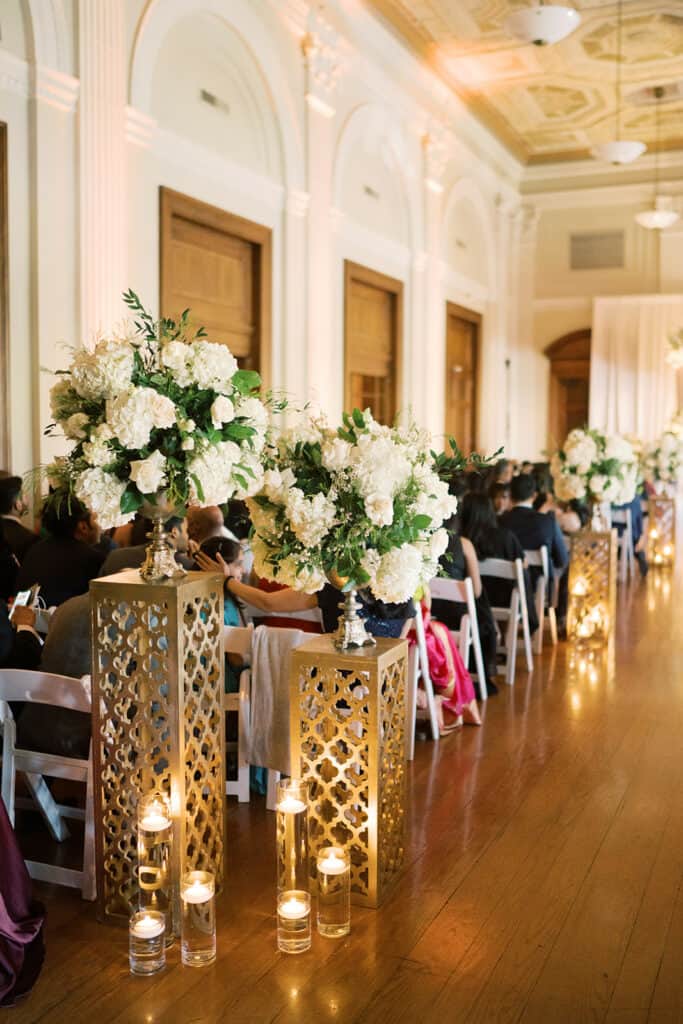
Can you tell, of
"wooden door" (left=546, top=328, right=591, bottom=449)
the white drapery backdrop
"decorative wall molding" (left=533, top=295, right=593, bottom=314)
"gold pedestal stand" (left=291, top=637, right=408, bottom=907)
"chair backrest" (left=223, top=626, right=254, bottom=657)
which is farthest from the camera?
"wooden door" (left=546, top=328, right=591, bottom=449)

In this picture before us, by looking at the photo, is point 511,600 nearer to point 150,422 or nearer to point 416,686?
point 416,686

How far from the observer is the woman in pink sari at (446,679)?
5359 mm

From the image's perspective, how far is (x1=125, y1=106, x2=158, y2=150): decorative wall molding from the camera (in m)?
7.24

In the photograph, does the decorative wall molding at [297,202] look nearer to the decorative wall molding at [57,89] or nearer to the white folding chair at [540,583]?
the decorative wall molding at [57,89]

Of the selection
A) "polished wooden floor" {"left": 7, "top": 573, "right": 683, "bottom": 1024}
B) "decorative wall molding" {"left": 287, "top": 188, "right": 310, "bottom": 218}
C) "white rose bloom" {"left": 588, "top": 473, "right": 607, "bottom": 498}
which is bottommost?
"polished wooden floor" {"left": 7, "top": 573, "right": 683, "bottom": 1024}

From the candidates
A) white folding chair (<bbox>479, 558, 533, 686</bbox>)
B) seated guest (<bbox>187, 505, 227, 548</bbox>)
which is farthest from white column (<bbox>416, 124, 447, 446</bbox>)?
seated guest (<bbox>187, 505, 227, 548</bbox>)

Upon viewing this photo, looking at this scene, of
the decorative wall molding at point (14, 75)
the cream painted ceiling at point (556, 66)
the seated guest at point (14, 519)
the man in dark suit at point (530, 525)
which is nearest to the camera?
the seated guest at point (14, 519)

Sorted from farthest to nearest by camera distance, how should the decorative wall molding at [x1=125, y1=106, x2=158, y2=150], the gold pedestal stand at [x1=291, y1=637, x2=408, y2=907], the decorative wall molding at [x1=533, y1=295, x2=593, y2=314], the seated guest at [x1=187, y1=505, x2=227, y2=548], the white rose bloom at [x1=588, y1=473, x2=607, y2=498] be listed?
the decorative wall molding at [x1=533, y1=295, x2=593, y2=314]
the white rose bloom at [x1=588, y1=473, x2=607, y2=498]
the decorative wall molding at [x1=125, y1=106, x2=158, y2=150]
the seated guest at [x1=187, y1=505, x2=227, y2=548]
the gold pedestal stand at [x1=291, y1=637, x2=408, y2=907]

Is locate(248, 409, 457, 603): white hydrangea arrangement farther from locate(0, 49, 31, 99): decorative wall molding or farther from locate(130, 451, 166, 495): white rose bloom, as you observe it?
locate(0, 49, 31, 99): decorative wall molding

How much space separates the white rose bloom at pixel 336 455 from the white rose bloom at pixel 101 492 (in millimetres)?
655

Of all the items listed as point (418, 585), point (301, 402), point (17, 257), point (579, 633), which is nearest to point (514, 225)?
point (301, 402)

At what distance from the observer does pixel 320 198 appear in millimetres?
10188

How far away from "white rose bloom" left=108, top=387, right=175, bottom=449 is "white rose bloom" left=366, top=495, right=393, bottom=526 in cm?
68

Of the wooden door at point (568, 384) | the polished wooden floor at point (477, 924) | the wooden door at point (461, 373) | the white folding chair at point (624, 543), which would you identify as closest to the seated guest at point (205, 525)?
the polished wooden floor at point (477, 924)
